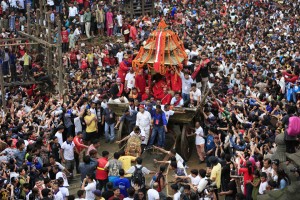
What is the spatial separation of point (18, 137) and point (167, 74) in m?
4.54

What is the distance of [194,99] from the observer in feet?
62.8

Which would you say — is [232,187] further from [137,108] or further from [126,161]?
[137,108]

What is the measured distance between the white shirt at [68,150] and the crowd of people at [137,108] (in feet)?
0.10

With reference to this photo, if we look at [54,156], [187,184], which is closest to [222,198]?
[187,184]

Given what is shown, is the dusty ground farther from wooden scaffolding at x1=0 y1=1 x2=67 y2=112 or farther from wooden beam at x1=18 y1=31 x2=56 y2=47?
wooden beam at x1=18 y1=31 x2=56 y2=47

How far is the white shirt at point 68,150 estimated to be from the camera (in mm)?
17750

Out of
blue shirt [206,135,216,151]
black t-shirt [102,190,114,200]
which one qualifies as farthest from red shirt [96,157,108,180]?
blue shirt [206,135,216,151]

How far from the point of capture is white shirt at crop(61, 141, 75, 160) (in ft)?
58.2

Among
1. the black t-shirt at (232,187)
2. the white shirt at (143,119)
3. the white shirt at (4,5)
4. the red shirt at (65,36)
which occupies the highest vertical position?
the white shirt at (4,5)

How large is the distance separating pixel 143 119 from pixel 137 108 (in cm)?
67

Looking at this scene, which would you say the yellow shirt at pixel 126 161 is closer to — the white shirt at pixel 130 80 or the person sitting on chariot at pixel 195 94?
the person sitting on chariot at pixel 195 94

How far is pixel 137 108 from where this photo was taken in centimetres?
1886

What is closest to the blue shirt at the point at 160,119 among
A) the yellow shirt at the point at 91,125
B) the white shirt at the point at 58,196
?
the yellow shirt at the point at 91,125

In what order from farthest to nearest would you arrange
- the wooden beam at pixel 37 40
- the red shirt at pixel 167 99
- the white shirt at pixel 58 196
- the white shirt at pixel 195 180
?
the wooden beam at pixel 37 40, the red shirt at pixel 167 99, the white shirt at pixel 195 180, the white shirt at pixel 58 196
